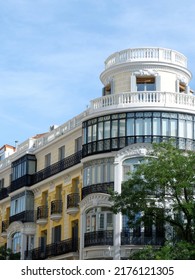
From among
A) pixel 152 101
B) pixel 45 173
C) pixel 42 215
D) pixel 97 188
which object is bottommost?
pixel 42 215

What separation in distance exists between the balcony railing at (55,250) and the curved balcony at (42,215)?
77.6 inches

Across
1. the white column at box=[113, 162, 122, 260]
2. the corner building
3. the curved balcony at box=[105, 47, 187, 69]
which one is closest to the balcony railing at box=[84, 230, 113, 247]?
the corner building

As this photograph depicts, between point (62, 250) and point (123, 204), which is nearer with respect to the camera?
point (123, 204)

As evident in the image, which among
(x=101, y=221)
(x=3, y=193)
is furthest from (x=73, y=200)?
(x=3, y=193)

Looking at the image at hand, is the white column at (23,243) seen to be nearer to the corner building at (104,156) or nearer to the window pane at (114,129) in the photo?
the corner building at (104,156)

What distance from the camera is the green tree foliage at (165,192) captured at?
121 ft

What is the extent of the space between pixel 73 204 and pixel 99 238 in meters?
4.87

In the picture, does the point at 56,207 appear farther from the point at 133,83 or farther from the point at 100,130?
the point at 133,83

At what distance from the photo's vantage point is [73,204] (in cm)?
4962

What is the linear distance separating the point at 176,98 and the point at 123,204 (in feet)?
34.1

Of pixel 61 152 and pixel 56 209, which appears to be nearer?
pixel 56 209

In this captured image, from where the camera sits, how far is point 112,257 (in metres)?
44.1

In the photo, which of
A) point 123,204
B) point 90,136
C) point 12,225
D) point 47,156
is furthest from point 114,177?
point 12,225
